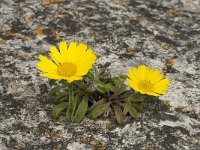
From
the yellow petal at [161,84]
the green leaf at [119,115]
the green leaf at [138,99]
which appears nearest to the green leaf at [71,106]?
the green leaf at [119,115]

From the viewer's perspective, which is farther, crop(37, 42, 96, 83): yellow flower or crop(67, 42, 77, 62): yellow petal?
crop(67, 42, 77, 62): yellow petal

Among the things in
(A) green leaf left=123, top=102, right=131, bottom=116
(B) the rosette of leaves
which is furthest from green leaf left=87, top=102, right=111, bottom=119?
(A) green leaf left=123, top=102, right=131, bottom=116

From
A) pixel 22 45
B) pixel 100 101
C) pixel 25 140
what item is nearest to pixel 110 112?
pixel 100 101

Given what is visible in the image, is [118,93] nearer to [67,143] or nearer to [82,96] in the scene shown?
[82,96]

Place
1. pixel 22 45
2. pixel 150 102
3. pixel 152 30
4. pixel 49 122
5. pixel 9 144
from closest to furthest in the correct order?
pixel 9 144 → pixel 49 122 → pixel 150 102 → pixel 22 45 → pixel 152 30

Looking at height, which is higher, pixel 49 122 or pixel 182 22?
pixel 182 22

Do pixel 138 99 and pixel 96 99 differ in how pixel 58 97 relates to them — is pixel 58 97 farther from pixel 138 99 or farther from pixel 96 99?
pixel 138 99

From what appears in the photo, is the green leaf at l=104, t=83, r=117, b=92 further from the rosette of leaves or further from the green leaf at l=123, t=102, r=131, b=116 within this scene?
the green leaf at l=123, t=102, r=131, b=116
